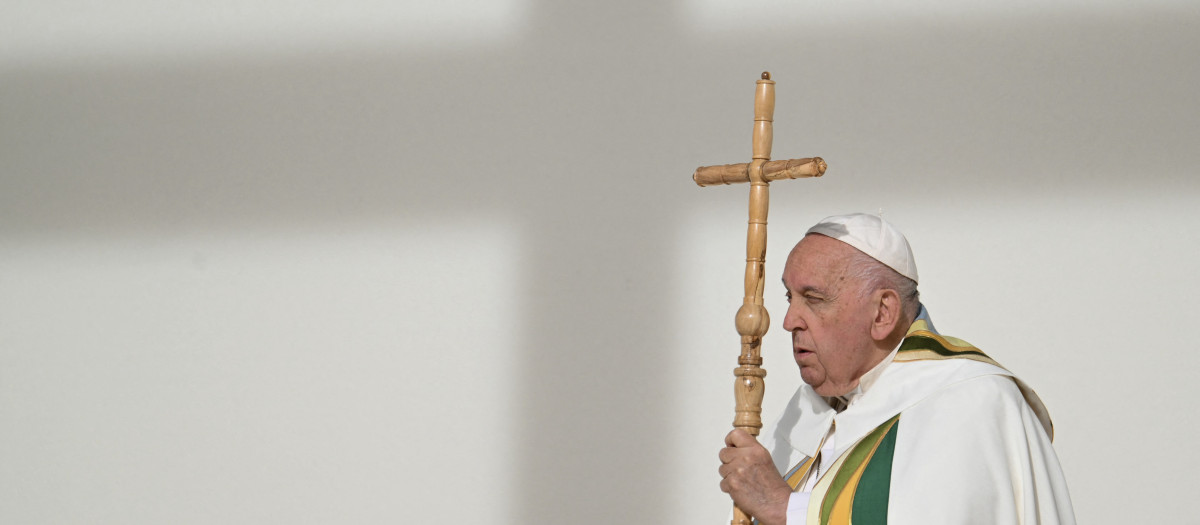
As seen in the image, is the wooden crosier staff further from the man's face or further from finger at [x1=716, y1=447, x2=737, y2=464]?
the man's face

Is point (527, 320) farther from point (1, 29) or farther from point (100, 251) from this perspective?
point (1, 29)

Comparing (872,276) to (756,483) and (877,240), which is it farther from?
Result: (756,483)

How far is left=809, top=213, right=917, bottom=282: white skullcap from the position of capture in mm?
2934

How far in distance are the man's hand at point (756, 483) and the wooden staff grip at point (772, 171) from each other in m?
0.58

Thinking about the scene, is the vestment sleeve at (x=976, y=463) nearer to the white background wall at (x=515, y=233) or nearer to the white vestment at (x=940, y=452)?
the white vestment at (x=940, y=452)

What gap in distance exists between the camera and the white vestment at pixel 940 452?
2617mm

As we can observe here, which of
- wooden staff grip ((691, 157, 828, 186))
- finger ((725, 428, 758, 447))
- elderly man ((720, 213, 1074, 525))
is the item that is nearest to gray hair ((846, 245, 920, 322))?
elderly man ((720, 213, 1074, 525))

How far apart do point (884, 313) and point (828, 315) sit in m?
0.14

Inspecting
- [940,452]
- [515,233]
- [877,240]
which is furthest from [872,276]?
[515,233]

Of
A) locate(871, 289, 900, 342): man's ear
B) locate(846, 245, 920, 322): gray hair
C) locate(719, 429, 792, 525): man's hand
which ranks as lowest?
locate(719, 429, 792, 525): man's hand

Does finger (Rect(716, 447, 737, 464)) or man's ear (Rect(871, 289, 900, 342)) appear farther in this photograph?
man's ear (Rect(871, 289, 900, 342))

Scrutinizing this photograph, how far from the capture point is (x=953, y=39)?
451 cm

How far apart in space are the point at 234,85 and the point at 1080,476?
3.59 m

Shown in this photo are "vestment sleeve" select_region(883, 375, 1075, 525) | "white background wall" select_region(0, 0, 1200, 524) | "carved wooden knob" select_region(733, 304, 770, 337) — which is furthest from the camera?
"white background wall" select_region(0, 0, 1200, 524)
